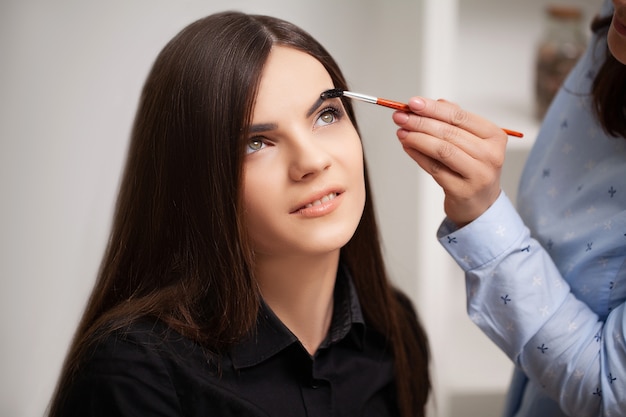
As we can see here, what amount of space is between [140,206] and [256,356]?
10.2 inches

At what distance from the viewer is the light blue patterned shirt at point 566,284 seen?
2.92 feet

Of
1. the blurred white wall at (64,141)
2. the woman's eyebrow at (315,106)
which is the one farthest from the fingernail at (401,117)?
the blurred white wall at (64,141)

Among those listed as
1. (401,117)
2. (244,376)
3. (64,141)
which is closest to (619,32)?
(401,117)

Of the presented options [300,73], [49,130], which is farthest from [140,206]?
[49,130]

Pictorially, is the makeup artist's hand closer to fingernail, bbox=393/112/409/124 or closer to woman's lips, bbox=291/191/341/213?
fingernail, bbox=393/112/409/124

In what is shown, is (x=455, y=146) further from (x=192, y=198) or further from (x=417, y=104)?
(x=192, y=198)

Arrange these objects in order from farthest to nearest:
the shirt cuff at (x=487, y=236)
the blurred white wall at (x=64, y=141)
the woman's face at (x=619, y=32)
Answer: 1. the blurred white wall at (x=64, y=141)
2. the shirt cuff at (x=487, y=236)
3. the woman's face at (x=619, y=32)

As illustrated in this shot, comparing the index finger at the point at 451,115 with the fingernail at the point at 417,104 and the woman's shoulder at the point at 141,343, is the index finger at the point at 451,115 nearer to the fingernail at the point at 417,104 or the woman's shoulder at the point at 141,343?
the fingernail at the point at 417,104

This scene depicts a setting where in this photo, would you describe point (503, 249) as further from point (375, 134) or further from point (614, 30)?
point (375, 134)

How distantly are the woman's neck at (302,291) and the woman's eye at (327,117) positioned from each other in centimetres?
18

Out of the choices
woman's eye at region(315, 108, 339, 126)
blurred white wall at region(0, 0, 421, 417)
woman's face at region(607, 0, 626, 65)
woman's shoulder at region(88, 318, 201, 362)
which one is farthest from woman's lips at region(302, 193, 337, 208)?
blurred white wall at region(0, 0, 421, 417)

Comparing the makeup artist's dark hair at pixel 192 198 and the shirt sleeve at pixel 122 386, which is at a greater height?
the makeup artist's dark hair at pixel 192 198

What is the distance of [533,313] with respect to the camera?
0.91 meters

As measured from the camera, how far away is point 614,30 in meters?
0.84
